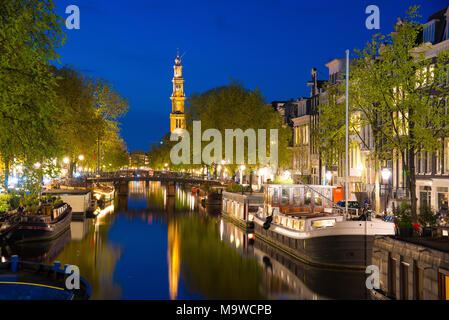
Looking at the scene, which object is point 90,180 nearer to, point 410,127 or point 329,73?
point 329,73

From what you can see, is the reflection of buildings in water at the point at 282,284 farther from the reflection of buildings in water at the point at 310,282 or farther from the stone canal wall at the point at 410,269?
the stone canal wall at the point at 410,269

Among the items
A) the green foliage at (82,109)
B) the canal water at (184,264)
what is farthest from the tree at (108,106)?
the canal water at (184,264)

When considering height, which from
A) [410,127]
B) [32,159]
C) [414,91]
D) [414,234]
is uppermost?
[414,91]

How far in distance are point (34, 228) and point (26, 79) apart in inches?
1013

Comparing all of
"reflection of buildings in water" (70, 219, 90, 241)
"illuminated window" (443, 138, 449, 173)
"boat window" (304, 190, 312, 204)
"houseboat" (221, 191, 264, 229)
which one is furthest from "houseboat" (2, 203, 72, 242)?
"illuminated window" (443, 138, 449, 173)

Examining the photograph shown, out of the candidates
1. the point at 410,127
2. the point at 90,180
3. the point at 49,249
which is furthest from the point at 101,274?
the point at 90,180

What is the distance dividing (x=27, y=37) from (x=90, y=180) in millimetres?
69996

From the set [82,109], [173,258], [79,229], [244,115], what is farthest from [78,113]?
[173,258]

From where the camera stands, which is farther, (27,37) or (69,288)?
(69,288)

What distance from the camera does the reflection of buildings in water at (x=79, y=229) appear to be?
44.7 m

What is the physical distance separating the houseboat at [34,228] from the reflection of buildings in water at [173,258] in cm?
894

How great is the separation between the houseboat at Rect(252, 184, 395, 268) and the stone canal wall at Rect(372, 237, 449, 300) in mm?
5862

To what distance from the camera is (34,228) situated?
3900 centimetres

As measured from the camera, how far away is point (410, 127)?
31.9m
